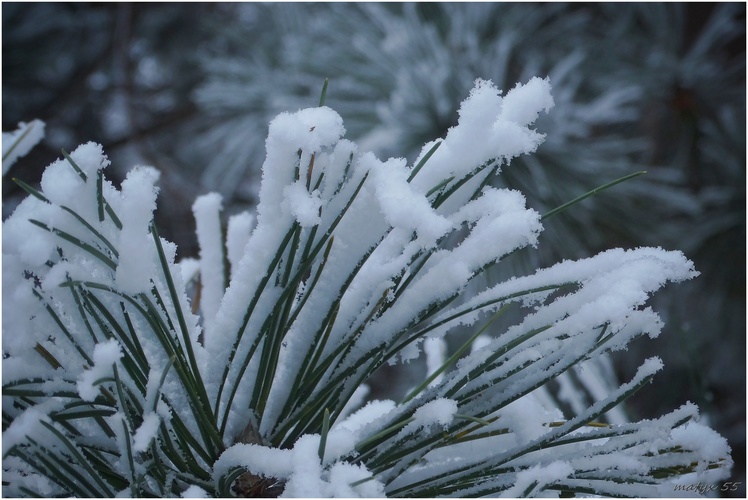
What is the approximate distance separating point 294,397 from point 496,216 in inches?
4.6

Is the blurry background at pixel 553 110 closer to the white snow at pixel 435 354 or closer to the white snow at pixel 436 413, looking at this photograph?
the white snow at pixel 435 354

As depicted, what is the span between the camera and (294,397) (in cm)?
32

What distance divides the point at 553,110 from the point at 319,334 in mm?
759

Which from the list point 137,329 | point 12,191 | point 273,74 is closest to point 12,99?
point 12,191

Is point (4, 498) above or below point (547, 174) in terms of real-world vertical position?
below

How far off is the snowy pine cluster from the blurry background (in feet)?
2.02

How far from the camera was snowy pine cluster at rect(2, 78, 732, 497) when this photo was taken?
268 millimetres

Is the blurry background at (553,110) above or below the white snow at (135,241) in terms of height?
above

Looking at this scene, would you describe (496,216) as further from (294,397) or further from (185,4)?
(185,4)

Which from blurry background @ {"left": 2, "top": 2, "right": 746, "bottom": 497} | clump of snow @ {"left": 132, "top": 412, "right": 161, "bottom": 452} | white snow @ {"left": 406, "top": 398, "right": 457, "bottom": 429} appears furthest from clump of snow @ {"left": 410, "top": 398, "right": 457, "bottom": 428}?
blurry background @ {"left": 2, "top": 2, "right": 746, "bottom": 497}

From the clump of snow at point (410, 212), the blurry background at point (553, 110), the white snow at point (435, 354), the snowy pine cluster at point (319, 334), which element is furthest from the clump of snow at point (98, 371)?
the blurry background at point (553, 110)

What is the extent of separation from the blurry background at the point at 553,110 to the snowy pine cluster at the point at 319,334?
62cm

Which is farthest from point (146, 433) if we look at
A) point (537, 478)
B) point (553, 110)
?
point (553, 110)

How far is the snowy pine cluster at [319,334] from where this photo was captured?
10.5 inches
